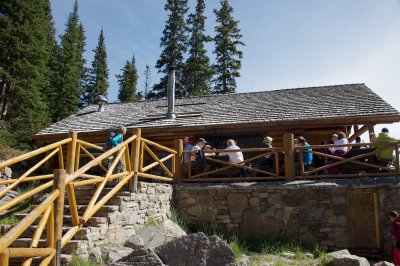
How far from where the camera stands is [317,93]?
1411 centimetres

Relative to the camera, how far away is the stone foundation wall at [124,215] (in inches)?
223

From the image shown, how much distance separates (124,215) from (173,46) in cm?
2384

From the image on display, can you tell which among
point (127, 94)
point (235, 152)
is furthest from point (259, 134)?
point (127, 94)

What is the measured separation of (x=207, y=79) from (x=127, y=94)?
1097cm

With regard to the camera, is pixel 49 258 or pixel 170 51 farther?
pixel 170 51

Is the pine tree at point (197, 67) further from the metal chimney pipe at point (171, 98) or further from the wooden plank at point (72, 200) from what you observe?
the wooden plank at point (72, 200)

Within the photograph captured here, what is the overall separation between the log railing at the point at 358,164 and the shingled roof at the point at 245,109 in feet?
9.44

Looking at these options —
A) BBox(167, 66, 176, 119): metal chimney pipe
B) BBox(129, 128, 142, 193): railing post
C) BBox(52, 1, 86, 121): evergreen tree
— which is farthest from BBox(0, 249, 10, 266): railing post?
BBox(52, 1, 86, 121): evergreen tree

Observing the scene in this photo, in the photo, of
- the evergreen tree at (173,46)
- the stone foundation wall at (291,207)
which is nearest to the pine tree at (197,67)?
the evergreen tree at (173,46)

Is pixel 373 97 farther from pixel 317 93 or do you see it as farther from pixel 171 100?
pixel 171 100

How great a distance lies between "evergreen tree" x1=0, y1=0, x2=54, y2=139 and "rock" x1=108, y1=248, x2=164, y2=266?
64.5ft

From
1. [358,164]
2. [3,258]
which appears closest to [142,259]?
[3,258]

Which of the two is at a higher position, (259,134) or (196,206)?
(259,134)

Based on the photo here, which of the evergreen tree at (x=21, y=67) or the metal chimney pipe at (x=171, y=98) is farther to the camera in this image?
the evergreen tree at (x=21, y=67)
